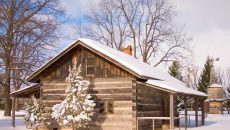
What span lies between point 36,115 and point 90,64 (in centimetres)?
512

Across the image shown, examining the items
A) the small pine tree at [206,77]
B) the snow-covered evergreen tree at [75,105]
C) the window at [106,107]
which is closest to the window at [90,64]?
the snow-covered evergreen tree at [75,105]

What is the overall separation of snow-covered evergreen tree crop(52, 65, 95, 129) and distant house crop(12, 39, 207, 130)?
5.15ft

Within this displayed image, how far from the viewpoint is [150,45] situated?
60.2 metres

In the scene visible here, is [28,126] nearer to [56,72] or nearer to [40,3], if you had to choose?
[56,72]

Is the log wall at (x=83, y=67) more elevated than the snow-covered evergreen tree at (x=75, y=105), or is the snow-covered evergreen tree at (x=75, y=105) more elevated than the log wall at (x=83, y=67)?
the log wall at (x=83, y=67)

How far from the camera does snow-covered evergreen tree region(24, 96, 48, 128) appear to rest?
25828 millimetres

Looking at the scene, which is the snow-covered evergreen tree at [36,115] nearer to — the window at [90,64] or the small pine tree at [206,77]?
the window at [90,64]

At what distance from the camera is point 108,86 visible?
24875mm

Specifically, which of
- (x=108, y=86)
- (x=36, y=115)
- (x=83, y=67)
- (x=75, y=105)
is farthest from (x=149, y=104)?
(x=36, y=115)

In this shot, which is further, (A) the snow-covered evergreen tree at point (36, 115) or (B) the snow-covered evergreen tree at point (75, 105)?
(A) the snow-covered evergreen tree at point (36, 115)

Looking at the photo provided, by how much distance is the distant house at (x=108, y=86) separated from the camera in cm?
2386

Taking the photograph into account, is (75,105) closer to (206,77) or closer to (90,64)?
(90,64)

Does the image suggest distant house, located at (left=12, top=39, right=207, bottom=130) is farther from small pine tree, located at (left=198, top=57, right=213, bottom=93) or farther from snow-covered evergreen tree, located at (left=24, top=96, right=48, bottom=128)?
small pine tree, located at (left=198, top=57, right=213, bottom=93)

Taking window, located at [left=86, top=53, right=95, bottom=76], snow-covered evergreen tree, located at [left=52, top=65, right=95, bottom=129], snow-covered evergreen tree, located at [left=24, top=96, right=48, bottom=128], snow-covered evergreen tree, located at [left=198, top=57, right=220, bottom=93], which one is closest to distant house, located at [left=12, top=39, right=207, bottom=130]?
window, located at [left=86, top=53, right=95, bottom=76]
